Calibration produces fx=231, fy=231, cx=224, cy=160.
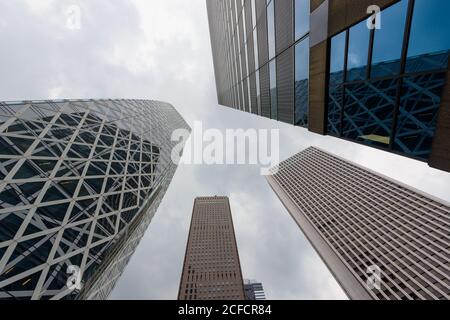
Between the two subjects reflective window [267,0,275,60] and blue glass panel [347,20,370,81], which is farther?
reflective window [267,0,275,60]

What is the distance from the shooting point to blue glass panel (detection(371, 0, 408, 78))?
20.2 ft

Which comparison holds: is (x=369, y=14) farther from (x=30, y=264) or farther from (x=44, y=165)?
(x=44, y=165)

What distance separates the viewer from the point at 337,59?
9477 millimetres

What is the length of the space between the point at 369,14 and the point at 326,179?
12126 cm

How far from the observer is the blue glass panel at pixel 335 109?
972 cm

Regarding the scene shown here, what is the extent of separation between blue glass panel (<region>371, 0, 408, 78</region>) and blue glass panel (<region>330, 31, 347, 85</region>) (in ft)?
6.09

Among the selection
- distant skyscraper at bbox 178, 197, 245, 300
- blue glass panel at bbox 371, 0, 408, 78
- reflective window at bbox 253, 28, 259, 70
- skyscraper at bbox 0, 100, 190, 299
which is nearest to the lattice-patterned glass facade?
blue glass panel at bbox 371, 0, 408, 78

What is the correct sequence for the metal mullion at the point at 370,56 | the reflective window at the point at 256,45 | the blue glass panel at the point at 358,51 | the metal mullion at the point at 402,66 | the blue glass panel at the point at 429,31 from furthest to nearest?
the reflective window at the point at 256,45 → the blue glass panel at the point at 358,51 → the metal mullion at the point at 370,56 → the metal mullion at the point at 402,66 → the blue glass panel at the point at 429,31

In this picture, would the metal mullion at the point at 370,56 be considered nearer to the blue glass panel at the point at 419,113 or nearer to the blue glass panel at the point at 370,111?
the blue glass panel at the point at 370,111

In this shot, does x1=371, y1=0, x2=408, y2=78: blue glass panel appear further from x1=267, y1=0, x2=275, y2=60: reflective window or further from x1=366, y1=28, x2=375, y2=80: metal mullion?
x1=267, y1=0, x2=275, y2=60: reflective window

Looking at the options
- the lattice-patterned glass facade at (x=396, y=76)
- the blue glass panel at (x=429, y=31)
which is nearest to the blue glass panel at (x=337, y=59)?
the lattice-patterned glass facade at (x=396, y=76)

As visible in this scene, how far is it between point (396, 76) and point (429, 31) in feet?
4.24

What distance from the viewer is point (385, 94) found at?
721cm
